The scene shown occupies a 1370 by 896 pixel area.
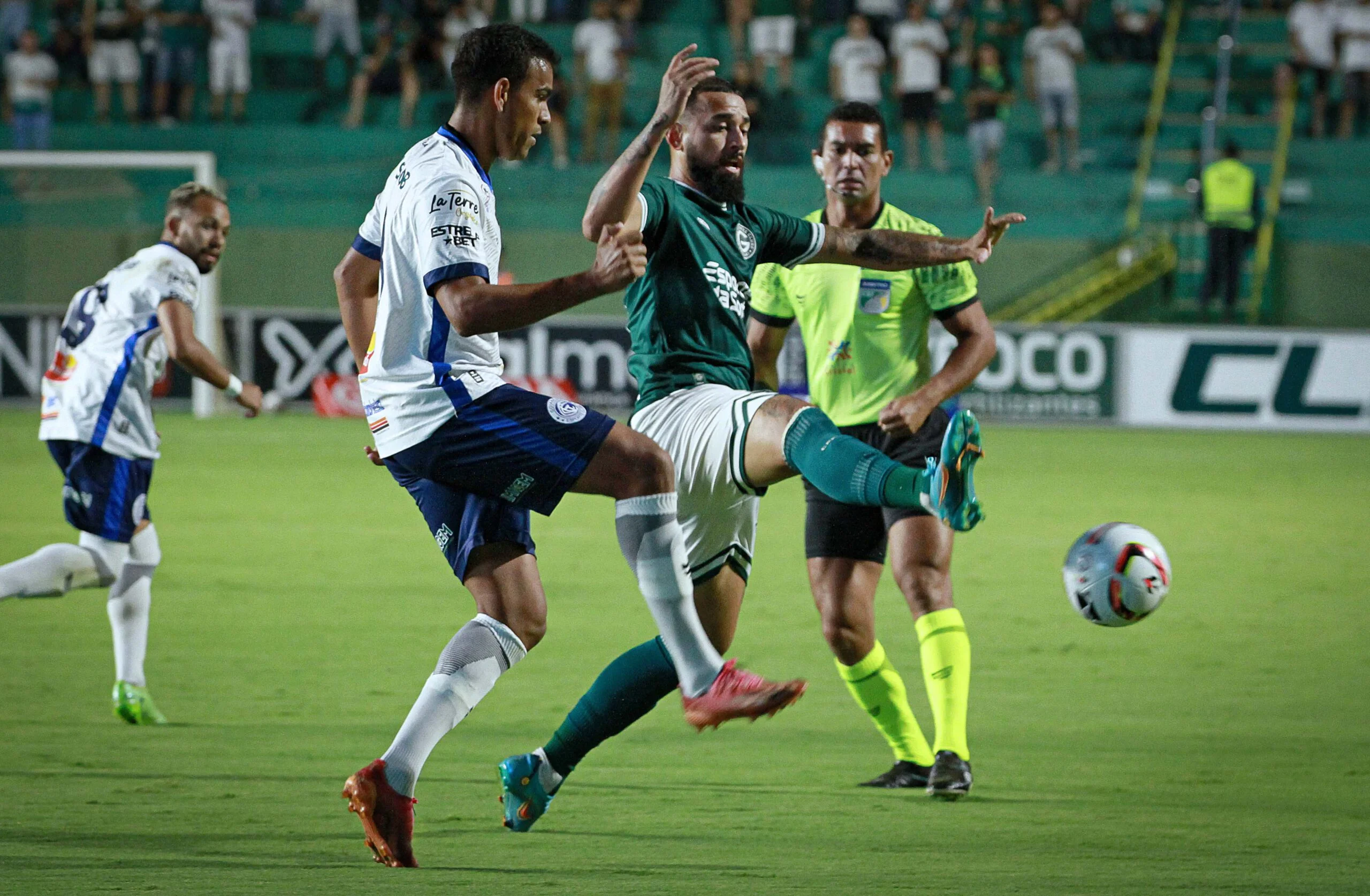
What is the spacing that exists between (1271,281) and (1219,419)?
3963 mm

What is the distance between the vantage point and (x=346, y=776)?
5.64 m

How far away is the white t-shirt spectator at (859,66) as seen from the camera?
24.0m

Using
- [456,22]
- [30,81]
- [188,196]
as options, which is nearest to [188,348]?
[188,196]

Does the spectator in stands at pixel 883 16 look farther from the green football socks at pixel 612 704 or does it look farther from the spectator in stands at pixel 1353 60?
the green football socks at pixel 612 704

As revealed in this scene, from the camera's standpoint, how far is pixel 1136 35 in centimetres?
2562

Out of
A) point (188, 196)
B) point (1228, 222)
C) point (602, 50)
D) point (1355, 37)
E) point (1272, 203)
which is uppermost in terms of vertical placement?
point (1355, 37)

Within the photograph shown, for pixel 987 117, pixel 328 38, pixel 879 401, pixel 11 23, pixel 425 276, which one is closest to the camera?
pixel 425 276

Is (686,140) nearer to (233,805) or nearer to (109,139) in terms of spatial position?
(233,805)

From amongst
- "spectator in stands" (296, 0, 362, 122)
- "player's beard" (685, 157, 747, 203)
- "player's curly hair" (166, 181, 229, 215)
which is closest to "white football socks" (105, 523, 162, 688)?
"player's curly hair" (166, 181, 229, 215)

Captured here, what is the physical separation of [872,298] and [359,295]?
1973 millimetres

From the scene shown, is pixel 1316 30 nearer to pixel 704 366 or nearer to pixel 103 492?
pixel 103 492

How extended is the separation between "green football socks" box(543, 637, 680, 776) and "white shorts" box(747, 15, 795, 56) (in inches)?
812

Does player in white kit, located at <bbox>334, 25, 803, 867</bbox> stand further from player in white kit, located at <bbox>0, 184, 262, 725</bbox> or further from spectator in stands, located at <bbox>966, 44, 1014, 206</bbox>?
spectator in stands, located at <bbox>966, 44, 1014, 206</bbox>

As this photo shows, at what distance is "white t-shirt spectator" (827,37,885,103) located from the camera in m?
24.0
